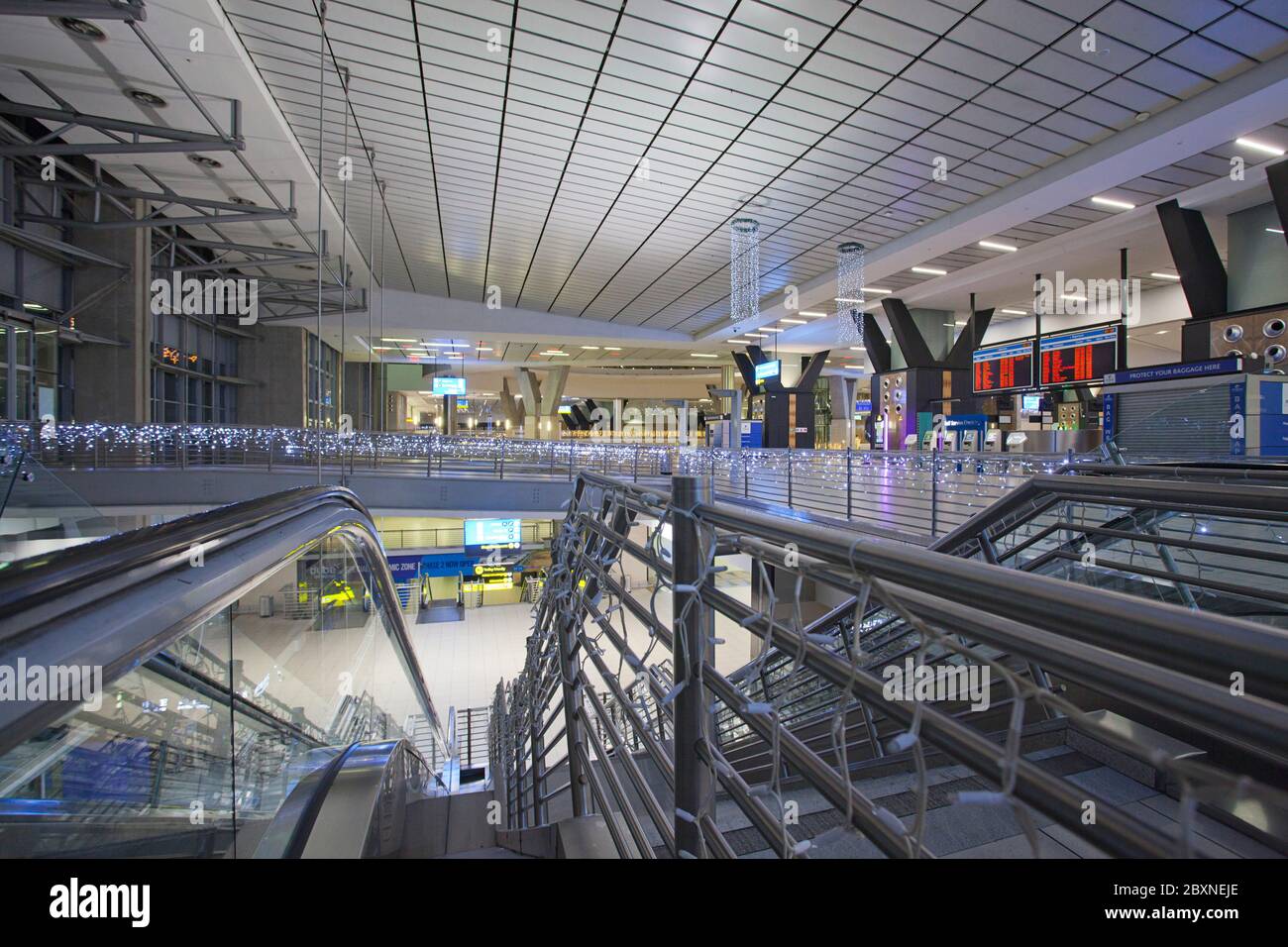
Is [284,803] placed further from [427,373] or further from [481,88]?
[427,373]

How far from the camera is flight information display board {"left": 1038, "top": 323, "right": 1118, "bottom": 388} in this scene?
12.7 m

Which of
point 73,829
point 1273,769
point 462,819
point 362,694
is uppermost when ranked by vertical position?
point 73,829

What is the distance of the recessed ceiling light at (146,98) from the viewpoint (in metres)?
8.84

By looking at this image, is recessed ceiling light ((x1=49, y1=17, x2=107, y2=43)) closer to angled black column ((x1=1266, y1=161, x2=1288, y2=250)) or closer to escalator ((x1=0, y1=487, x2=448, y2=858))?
escalator ((x1=0, y1=487, x2=448, y2=858))

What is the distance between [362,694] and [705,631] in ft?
10.2

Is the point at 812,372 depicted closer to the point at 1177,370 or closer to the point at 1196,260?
the point at 1196,260

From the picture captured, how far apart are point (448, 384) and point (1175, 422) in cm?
2651

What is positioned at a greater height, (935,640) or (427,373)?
(427,373)

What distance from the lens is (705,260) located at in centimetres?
1684

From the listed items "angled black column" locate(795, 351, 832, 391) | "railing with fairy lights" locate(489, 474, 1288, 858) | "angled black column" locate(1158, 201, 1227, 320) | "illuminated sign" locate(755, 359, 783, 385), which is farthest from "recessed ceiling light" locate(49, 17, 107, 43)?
"angled black column" locate(795, 351, 832, 391)

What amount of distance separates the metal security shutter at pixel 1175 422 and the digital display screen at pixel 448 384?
25.3 meters

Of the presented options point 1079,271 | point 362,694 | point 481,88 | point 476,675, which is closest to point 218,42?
point 481,88

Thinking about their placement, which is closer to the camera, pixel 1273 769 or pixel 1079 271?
pixel 1273 769
